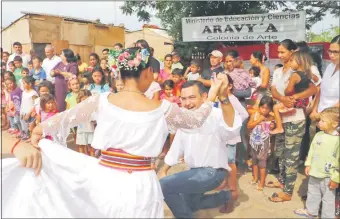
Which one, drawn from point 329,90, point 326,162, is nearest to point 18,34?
point 329,90

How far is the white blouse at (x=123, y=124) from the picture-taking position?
2121mm

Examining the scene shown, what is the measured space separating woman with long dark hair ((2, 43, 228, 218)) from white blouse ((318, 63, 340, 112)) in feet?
7.07

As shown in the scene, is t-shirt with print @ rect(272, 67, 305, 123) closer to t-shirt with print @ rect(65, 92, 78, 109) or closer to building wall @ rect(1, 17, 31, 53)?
t-shirt with print @ rect(65, 92, 78, 109)

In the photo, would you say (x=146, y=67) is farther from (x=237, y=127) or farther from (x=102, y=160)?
(x=237, y=127)

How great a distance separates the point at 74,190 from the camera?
2.09 m

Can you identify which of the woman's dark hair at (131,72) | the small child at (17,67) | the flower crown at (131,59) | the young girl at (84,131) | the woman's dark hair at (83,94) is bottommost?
the young girl at (84,131)

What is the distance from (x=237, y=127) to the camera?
306 cm

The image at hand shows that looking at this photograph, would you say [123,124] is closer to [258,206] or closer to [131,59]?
[131,59]

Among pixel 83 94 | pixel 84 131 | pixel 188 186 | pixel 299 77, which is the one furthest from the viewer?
pixel 83 94

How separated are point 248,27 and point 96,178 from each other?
8.97 metres

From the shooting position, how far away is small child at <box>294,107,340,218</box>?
3.40 meters

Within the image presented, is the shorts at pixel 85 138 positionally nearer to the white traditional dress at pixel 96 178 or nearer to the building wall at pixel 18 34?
the white traditional dress at pixel 96 178

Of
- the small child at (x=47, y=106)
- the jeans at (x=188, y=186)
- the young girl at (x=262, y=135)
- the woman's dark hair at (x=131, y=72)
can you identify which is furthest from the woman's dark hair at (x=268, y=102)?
the small child at (x=47, y=106)

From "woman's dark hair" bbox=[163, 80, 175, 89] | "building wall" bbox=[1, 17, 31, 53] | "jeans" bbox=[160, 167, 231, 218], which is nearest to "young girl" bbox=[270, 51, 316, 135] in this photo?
"jeans" bbox=[160, 167, 231, 218]
